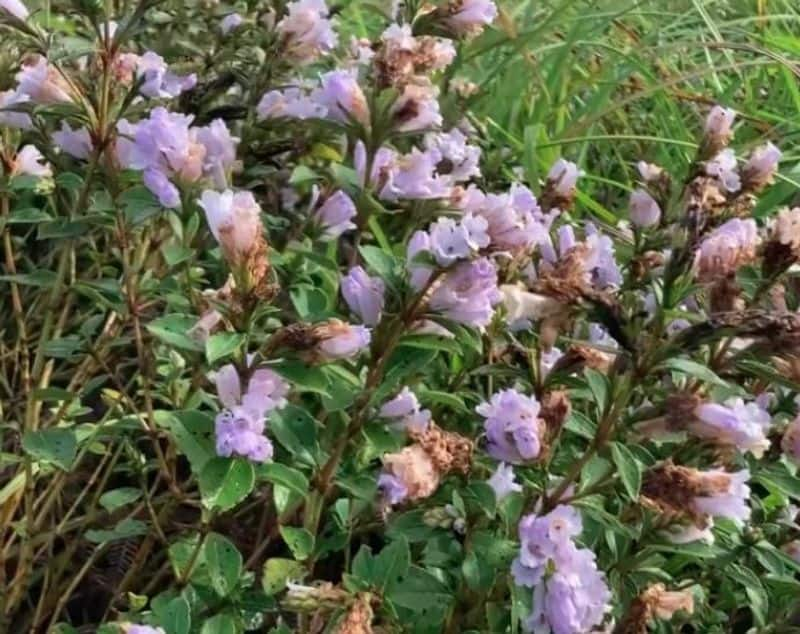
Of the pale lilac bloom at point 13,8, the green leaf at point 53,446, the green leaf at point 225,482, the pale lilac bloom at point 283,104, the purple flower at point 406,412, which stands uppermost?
the pale lilac bloom at point 13,8

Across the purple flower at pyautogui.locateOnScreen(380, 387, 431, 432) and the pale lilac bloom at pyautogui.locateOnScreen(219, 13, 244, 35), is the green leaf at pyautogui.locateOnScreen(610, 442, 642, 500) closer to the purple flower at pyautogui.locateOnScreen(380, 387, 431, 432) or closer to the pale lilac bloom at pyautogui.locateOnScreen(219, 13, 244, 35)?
the purple flower at pyautogui.locateOnScreen(380, 387, 431, 432)

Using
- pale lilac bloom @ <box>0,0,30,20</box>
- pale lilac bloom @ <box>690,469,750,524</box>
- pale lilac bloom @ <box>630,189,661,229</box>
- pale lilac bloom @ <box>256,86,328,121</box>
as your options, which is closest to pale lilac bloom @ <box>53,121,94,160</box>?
pale lilac bloom @ <box>0,0,30,20</box>

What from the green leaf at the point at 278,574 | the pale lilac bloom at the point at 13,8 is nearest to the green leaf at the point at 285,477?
the green leaf at the point at 278,574

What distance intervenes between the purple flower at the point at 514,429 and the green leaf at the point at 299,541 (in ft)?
0.59

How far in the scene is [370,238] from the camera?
1577 millimetres

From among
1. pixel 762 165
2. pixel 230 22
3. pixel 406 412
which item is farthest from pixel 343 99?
pixel 230 22

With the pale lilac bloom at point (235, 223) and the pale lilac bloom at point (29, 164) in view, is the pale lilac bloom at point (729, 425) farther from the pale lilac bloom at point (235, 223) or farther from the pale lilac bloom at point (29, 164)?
the pale lilac bloom at point (29, 164)

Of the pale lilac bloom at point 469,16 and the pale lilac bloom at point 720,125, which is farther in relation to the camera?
the pale lilac bloom at point 469,16

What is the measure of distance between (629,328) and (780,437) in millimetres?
277

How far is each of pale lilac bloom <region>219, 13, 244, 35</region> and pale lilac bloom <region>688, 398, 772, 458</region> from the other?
0.89 meters

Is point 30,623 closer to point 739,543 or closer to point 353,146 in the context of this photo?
point 353,146

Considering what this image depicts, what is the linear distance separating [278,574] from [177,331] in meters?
0.23

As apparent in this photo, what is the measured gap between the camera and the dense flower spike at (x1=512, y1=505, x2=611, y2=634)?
969mm

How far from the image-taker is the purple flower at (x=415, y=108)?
3.59 feet
